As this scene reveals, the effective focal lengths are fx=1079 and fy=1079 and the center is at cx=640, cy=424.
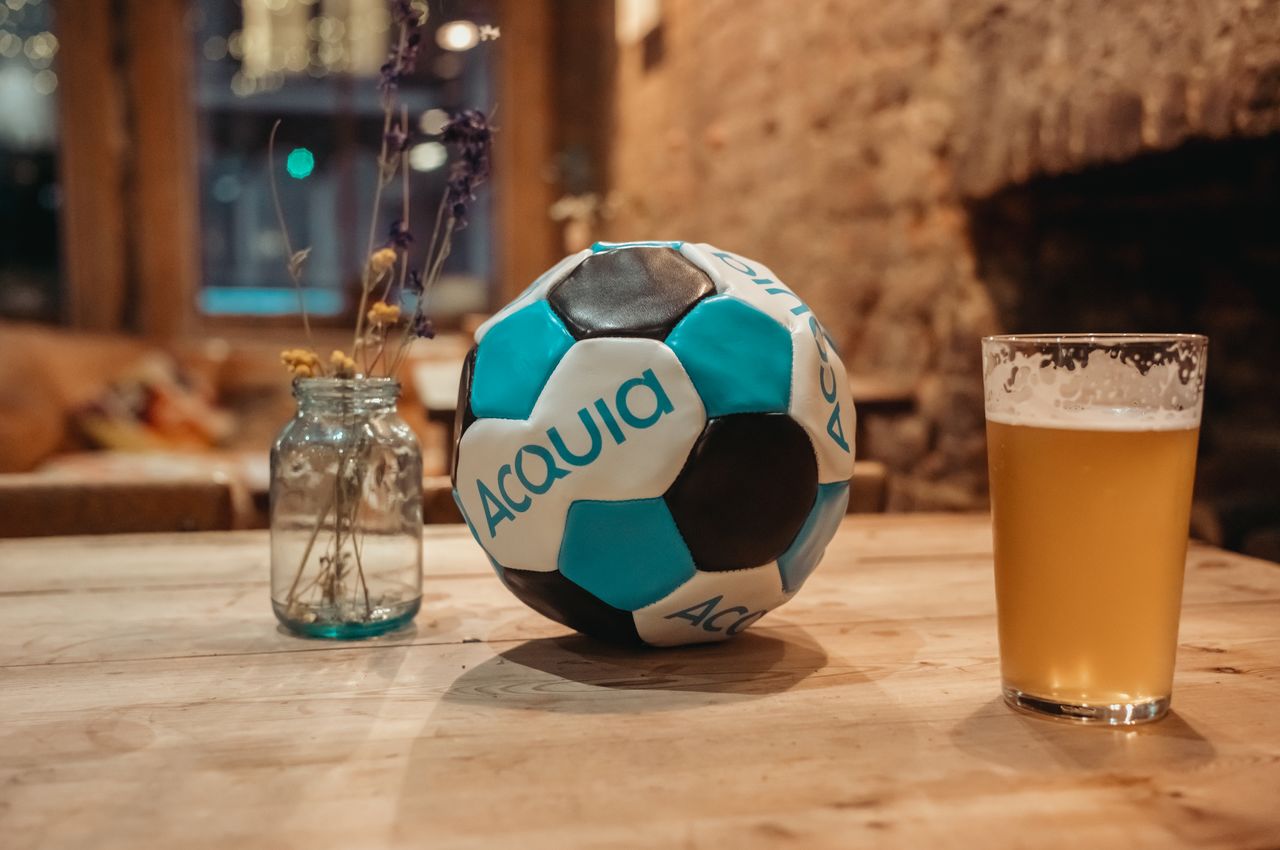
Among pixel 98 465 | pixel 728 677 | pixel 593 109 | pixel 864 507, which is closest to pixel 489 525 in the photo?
pixel 728 677

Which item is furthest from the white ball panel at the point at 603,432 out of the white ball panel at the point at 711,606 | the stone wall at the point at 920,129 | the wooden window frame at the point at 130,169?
the wooden window frame at the point at 130,169

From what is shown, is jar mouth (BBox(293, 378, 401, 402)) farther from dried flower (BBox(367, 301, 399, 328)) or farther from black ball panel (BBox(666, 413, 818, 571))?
black ball panel (BBox(666, 413, 818, 571))

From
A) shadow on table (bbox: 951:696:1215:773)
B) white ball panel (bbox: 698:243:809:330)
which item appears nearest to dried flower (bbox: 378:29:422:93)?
white ball panel (bbox: 698:243:809:330)

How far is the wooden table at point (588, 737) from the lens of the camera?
650mm

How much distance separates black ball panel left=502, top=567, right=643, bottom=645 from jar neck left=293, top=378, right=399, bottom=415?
0.22 m

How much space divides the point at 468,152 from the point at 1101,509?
654 millimetres

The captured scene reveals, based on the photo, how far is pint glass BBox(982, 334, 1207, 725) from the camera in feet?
2.60

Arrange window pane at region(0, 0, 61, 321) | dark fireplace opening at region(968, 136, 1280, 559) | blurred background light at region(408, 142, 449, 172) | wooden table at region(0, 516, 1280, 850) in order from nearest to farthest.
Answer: wooden table at region(0, 516, 1280, 850) < dark fireplace opening at region(968, 136, 1280, 559) < window pane at region(0, 0, 61, 321) < blurred background light at region(408, 142, 449, 172)

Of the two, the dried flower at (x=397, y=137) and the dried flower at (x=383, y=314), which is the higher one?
the dried flower at (x=397, y=137)

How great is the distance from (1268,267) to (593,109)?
523 centimetres

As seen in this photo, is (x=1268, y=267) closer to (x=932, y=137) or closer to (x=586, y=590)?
(x=932, y=137)

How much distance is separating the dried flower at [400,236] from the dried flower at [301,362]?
14 cm

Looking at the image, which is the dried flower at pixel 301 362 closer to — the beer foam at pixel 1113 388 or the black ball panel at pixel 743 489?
the black ball panel at pixel 743 489

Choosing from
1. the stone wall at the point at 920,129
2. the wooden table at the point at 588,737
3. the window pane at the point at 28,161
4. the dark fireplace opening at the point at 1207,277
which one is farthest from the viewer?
the window pane at the point at 28,161
